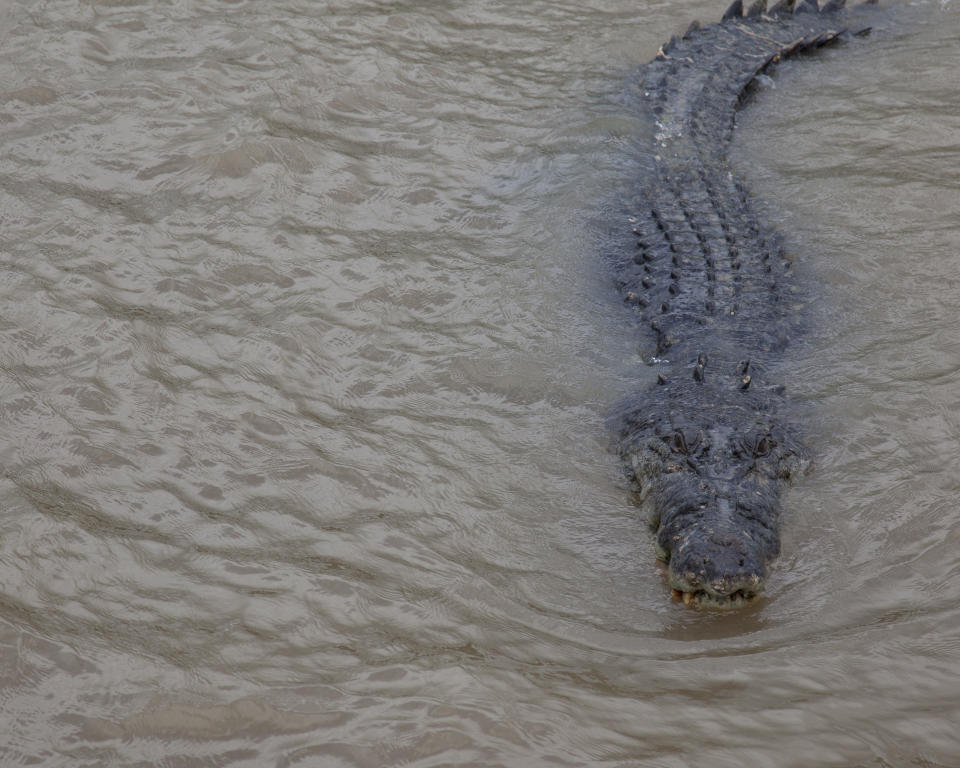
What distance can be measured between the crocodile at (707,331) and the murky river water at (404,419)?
17 centimetres

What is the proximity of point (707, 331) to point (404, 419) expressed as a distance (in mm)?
1710

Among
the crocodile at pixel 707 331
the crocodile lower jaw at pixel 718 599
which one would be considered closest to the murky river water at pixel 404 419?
the crocodile lower jaw at pixel 718 599

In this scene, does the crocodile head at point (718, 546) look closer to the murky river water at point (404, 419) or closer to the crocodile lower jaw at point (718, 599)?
the crocodile lower jaw at point (718, 599)

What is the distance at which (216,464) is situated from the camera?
13.1 ft

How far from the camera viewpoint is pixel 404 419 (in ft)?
14.3

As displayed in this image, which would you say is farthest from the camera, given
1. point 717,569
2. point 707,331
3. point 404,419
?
point 707,331

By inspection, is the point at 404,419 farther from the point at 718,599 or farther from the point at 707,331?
the point at 707,331

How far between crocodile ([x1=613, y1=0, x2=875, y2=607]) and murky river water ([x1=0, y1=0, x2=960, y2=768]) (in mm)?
166

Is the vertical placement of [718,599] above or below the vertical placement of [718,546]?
below

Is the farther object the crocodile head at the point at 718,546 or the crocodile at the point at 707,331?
the crocodile at the point at 707,331

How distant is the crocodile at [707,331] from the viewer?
12.1 feet

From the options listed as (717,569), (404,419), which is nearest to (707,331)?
(404,419)

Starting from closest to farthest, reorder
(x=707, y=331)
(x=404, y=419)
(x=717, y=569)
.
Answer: (x=717, y=569)
(x=404, y=419)
(x=707, y=331)

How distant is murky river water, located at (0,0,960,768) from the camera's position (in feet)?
10.1
